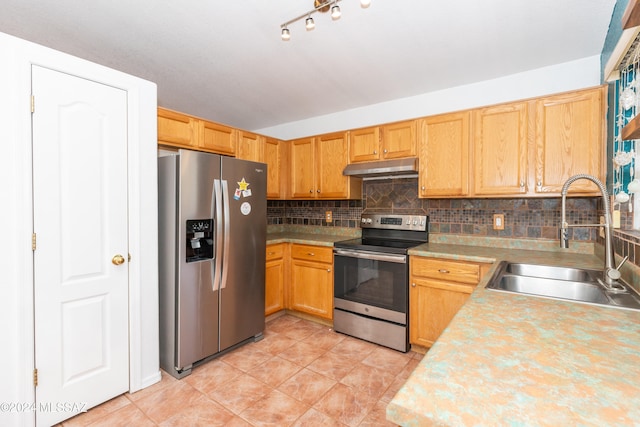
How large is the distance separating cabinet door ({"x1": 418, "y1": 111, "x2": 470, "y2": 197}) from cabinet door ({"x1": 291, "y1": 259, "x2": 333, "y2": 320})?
1249mm

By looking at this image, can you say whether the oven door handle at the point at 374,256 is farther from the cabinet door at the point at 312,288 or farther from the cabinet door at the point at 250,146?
the cabinet door at the point at 250,146

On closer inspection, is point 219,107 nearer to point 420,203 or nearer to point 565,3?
point 420,203

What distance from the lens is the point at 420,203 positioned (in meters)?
3.04

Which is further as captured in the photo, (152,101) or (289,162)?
(289,162)

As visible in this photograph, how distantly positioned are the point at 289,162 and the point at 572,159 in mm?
2656

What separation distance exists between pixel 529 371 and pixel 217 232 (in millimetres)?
2108

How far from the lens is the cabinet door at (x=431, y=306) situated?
2361 millimetres

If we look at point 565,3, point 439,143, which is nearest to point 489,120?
point 439,143

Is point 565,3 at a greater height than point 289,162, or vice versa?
point 565,3

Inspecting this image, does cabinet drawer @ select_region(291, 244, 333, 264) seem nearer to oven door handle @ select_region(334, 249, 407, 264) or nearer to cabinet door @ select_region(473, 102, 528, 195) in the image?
oven door handle @ select_region(334, 249, 407, 264)

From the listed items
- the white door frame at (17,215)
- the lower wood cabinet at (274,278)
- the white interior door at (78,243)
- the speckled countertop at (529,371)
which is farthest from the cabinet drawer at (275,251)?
the speckled countertop at (529,371)

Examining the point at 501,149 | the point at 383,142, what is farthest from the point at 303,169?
the point at 501,149

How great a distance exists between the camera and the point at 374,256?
2.68 m

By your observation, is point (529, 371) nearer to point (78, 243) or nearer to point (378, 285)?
point (378, 285)
